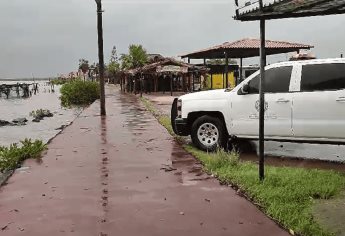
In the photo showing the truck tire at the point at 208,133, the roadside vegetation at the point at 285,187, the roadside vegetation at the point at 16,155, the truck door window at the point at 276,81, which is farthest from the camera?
the truck tire at the point at 208,133

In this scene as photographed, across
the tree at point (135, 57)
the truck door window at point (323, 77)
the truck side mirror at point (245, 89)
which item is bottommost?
the truck side mirror at point (245, 89)

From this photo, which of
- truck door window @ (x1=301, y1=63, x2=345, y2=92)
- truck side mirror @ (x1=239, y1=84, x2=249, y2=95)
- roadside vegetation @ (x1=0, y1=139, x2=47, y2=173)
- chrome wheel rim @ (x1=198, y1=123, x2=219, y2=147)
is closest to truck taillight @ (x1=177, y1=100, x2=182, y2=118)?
chrome wheel rim @ (x1=198, y1=123, x2=219, y2=147)

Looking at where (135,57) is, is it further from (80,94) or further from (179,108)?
(179,108)

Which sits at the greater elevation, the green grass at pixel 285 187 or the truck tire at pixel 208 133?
the truck tire at pixel 208 133

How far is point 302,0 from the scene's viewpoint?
5945 millimetres

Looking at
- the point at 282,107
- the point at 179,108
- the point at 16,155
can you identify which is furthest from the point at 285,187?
the point at 16,155

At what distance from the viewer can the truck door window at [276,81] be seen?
29.9 feet

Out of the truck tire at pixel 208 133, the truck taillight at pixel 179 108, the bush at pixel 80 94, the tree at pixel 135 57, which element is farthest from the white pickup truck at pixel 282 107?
the tree at pixel 135 57

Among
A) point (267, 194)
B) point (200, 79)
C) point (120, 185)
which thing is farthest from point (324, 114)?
point (200, 79)

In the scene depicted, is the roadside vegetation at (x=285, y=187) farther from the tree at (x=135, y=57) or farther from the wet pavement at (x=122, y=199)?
the tree at (x=135, y=57)

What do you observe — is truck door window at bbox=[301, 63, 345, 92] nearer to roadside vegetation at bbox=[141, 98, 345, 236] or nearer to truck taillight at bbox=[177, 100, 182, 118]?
roadside vegetation at bbox=[141, 98, 345, 236]

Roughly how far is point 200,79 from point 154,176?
1894 inches

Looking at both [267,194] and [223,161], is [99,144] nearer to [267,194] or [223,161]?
[223,161]

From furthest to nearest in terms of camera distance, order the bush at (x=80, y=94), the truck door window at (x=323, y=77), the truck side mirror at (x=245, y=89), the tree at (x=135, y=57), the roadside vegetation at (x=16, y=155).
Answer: the tree at (x=135, y=57)
the bush at (x=80, y=94)
the truck side mirror at (x=245, y=89)
the roadside vegetation at (x=16, y=155)
the truck door window at (x=323, y=77)
